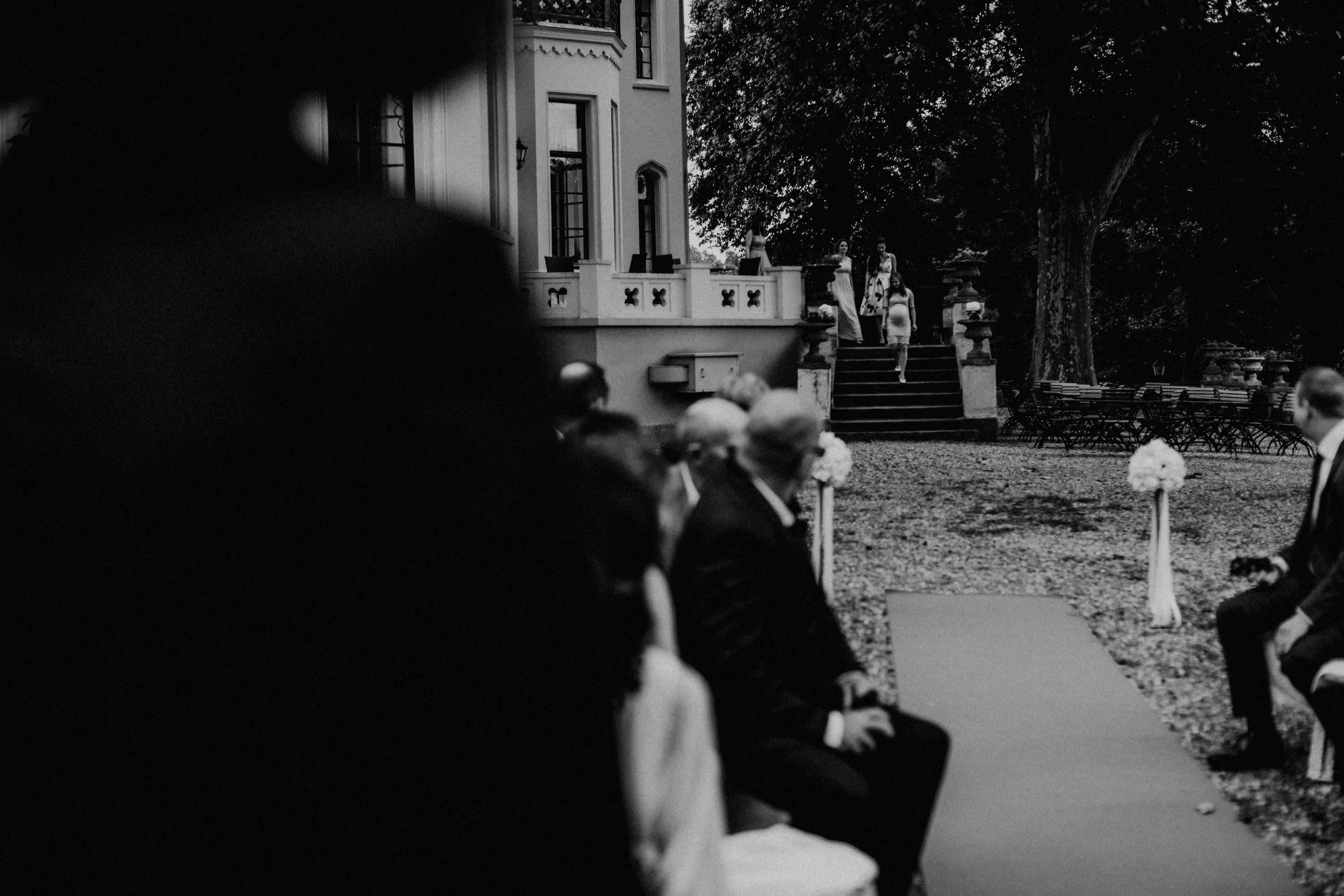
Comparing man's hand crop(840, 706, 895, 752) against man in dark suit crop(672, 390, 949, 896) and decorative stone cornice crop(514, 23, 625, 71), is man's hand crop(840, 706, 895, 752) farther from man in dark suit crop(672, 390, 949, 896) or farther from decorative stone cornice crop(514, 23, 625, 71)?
decorative stone cornice crop(514, 23, 625, 71)

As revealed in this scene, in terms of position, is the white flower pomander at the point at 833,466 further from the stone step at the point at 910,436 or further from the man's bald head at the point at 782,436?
the stone step at the point at 910,436

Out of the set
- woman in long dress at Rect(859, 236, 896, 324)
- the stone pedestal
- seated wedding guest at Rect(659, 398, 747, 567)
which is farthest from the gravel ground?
woman in long dress at Rect(859, 236, 896, 324)

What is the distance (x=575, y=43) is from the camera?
79.2ft

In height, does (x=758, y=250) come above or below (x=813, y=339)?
above

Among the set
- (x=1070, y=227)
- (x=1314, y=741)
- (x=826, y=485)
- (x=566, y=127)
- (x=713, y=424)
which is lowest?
(x=1314, y=741)

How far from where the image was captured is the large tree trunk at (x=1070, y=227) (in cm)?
2644

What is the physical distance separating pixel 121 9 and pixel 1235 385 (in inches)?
1068

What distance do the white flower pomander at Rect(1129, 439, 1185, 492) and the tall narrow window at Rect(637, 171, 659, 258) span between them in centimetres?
2052

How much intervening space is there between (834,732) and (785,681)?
0.68 feet

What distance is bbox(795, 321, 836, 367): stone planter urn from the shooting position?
23.5 m

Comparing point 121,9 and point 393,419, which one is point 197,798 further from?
point 121,9

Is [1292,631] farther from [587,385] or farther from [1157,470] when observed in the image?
[1157,470]

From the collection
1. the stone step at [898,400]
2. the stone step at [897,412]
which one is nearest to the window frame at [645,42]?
Result: the stone step at [898,400]

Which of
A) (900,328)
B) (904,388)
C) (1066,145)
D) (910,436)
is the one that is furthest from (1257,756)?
(1066,145)
